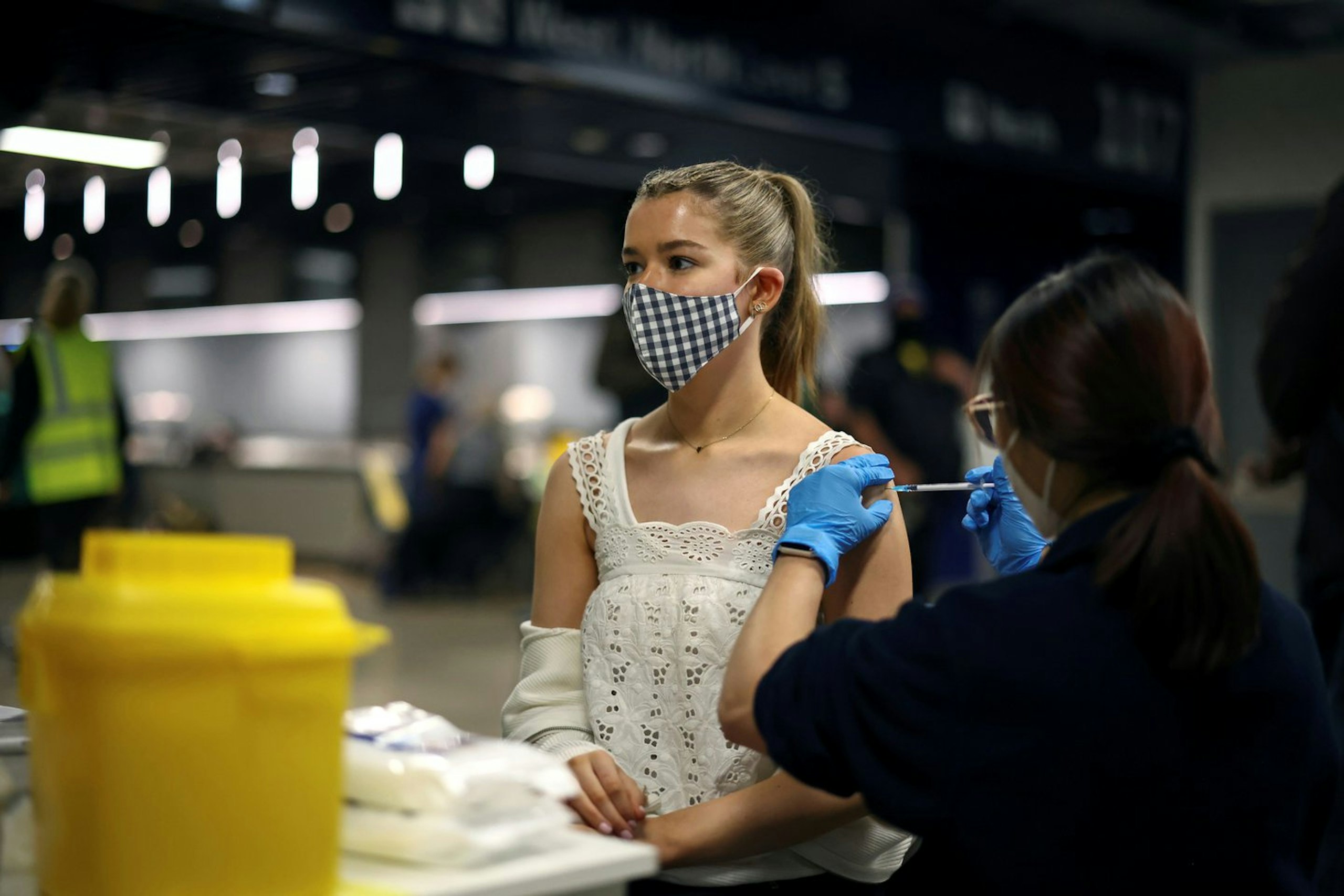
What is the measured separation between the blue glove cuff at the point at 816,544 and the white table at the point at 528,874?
357 millimetres

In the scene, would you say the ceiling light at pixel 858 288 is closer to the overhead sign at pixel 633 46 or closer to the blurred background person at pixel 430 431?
the blurred background person at pixel 430 431

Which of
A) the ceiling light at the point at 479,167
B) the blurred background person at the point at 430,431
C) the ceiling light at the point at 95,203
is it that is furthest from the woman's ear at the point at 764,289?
the blurred background person at the point at 430,431

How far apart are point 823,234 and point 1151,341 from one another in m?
0.78

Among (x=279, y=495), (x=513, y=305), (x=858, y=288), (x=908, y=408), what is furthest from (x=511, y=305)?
(x=908, y=408)

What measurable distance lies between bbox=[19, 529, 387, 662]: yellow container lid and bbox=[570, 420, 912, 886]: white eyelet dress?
0.57m

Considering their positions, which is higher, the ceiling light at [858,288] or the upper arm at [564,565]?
the ceiling light at [858,288]

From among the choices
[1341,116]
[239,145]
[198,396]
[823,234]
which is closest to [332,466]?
[239,145]

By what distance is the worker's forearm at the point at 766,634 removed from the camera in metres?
1.29

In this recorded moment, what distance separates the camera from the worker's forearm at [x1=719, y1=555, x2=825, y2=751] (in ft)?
4.22

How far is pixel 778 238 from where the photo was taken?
1.73 metres

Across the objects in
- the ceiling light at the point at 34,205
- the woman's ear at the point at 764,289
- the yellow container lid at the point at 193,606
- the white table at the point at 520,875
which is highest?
the ceiling light at the point at 34,205

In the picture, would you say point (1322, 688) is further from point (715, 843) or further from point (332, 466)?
point (332, 466)

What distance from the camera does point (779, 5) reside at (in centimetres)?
595

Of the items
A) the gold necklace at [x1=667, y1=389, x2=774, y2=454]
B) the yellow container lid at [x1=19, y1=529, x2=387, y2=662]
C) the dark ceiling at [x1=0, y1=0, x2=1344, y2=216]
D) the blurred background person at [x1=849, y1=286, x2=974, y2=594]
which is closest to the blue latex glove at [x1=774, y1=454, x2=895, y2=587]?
the gold necklace at [x1=667, y1=389, x2=774, y2=454]
